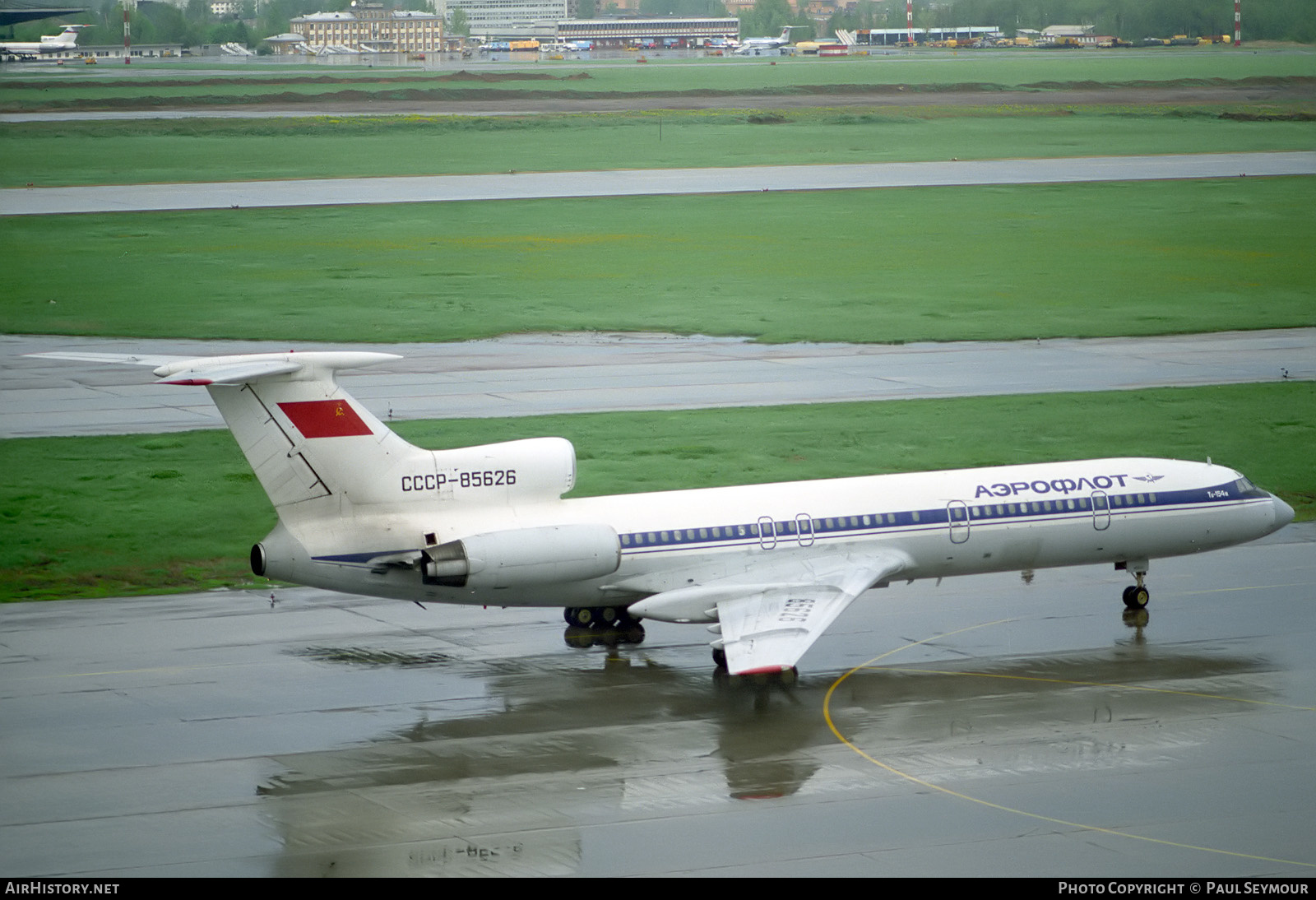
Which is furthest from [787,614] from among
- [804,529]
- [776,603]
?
[804,529]

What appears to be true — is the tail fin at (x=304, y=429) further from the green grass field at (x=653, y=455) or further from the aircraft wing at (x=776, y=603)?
the green grass field at (x=653, y=455)

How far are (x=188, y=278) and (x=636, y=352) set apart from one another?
26512mm

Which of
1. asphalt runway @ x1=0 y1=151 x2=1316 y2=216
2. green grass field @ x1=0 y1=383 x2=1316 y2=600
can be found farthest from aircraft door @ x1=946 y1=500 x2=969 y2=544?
asphalt runway @ x1=0 y1=151 x2=1316 y2=216

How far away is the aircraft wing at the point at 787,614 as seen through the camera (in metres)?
26.4

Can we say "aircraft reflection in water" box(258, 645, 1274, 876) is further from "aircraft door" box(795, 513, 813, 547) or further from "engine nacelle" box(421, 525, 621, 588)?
"aircraft door" box(795, 513, 813, 547)

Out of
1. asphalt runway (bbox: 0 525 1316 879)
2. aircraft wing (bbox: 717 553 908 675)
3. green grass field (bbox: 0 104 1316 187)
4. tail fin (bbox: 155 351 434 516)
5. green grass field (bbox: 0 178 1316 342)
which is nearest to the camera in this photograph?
asphalt runway (bbox: 0 525 1316 879)

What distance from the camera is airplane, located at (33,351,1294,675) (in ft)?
91.4

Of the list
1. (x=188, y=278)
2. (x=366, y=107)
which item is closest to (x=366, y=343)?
(x=188, y=278)

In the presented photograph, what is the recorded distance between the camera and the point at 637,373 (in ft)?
195

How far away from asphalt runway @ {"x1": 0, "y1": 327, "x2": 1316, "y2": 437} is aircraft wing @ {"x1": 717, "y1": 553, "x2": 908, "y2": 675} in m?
23.3

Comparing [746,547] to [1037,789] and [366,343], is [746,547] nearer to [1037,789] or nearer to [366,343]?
[1037,789]

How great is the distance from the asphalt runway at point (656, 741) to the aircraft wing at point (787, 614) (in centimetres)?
124

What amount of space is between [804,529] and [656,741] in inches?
248

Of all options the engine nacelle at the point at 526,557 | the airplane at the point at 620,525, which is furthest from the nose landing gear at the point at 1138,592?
the engine nacelle at the point at 526,557
